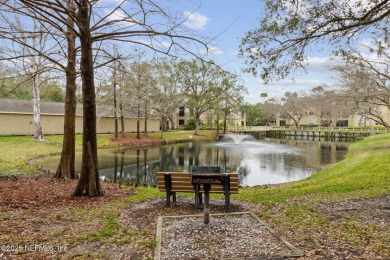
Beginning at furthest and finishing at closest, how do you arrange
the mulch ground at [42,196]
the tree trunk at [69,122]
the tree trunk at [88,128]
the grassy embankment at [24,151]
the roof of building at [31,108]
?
1. the roof of building at [31,108]
2. the grassy embankment at [24,151]
3. the tree trunk at [69,122]
4. the tree trunk at [88,128]
5. the mulch ground at [42,196]

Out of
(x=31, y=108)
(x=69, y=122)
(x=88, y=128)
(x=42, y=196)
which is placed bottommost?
(x=42, y=196)

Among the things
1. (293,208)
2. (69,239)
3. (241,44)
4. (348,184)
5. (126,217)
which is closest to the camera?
(69,239)

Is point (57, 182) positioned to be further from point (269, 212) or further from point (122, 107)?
point (122, 107)

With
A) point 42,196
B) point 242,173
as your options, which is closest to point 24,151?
point 42,196

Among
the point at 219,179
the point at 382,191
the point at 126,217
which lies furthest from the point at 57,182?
the point at 382,191

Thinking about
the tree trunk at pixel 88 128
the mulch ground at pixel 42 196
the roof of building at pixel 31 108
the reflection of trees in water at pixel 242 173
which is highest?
the roof of building at pixel 31 108

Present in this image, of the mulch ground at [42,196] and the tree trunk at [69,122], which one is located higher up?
the tree trunk at [69,122]

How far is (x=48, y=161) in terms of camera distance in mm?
16844

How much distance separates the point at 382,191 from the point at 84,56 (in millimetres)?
8428

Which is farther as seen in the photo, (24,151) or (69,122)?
(24,151)

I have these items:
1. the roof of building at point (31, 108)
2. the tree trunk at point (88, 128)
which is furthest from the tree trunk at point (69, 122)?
the roof of building at point (31, 108)

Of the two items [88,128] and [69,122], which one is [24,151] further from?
[88,128]

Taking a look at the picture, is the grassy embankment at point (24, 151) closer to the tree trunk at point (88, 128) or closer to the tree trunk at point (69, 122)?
the tree trunk at point (69, 122)

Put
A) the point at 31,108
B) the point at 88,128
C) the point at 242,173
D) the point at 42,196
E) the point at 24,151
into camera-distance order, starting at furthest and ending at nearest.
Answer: the point at 31,108 → the point at 24,151 → the point at 242,173 → the point at 88,128 → the point at 42,196
